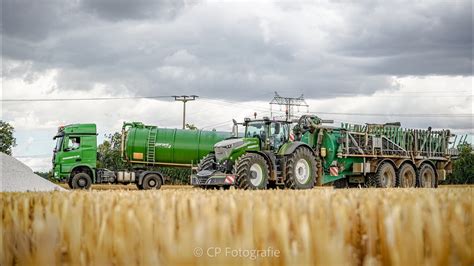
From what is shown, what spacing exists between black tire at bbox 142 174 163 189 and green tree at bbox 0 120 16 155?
113 feet

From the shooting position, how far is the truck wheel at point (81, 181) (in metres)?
28.5

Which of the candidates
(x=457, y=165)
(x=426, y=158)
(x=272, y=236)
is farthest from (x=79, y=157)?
(x=457, y=165)

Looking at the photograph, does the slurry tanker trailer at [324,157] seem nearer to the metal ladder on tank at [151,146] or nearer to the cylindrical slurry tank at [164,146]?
the cylindrical slurry tank at [164,146]

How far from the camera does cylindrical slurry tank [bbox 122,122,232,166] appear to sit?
29562mm

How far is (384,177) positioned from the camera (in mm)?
24344

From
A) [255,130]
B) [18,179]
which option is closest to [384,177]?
[255,130]

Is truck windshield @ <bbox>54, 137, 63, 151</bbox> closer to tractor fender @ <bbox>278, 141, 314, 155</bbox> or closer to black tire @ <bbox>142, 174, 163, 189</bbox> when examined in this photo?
black tire @ <bbox>142, 174, 163, 189</bbox>

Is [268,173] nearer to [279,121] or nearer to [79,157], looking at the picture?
[279,121]

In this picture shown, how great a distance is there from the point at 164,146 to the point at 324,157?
33.1ft

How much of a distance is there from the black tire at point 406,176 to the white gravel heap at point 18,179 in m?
15.8

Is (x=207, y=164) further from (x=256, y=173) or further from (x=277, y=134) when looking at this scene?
(x=256, y=173)

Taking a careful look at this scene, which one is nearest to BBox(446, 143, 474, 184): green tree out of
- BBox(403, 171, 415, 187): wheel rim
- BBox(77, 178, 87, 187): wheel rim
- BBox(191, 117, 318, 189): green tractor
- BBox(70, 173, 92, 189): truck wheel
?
BBox(403, 171, 415, 187): wheel rim

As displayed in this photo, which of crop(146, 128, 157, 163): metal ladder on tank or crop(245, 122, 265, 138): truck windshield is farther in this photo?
crop(146, 128, 157, 163): metal ladder on tank

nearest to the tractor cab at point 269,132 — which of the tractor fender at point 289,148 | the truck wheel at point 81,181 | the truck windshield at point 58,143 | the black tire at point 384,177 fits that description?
the tractor fender at point 289,148
